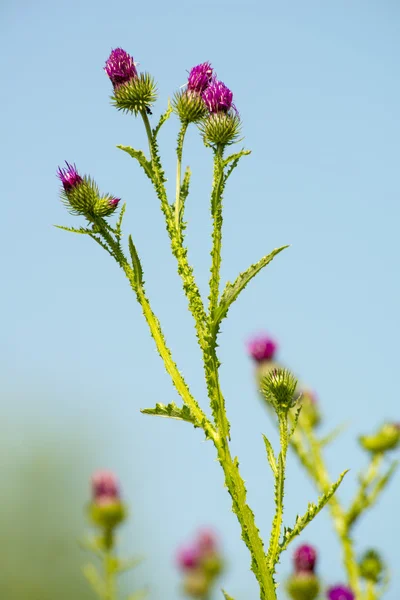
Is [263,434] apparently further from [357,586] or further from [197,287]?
[357,586]

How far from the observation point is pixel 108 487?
691 centimetres

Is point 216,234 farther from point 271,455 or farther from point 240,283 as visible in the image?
point 271,455

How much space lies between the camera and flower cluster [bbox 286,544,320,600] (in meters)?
5.38

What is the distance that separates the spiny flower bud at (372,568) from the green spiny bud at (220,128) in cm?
373

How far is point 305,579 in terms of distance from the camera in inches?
212

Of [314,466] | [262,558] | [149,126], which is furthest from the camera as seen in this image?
[314,466]

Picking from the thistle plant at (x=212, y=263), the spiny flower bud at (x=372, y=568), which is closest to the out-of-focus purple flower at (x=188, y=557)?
the spiny flower bud at (x=372, y=568)

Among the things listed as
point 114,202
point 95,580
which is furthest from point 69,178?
point 95,580

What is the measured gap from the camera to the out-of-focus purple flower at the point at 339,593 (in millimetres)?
5561

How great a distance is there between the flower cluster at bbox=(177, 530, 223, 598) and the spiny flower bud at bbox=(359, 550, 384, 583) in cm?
122

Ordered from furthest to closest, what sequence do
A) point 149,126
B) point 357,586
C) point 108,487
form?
point 108,487 < point 357,586 < point 149,126

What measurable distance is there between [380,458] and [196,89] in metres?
4.62

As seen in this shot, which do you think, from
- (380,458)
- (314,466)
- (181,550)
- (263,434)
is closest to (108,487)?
(181,550)

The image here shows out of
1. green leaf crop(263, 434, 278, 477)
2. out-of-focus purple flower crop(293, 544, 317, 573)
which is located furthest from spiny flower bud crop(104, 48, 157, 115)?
out-of-focus purple flower crop(293, 544, 317, 573)
